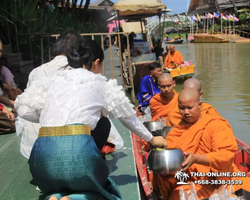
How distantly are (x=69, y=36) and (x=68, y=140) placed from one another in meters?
1.36

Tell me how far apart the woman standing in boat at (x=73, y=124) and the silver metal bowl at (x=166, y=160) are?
464 mm

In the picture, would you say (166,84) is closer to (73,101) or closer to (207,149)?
(207,149)

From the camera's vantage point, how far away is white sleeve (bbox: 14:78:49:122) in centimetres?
209

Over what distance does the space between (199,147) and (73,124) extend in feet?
3.87

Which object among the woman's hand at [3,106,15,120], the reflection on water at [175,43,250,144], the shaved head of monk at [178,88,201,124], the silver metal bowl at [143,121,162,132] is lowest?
the reflection on water at [175,43,250,144]

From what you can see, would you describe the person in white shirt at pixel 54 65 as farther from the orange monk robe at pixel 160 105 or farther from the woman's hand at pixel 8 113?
the orange monk robe at pixel 160 105

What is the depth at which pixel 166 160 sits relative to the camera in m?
2.39

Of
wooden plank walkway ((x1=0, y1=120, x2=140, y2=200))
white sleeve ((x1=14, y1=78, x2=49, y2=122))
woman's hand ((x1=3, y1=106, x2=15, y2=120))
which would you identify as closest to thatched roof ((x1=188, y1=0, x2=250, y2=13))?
woman's hand ((x1=3, y1=106, x2=15, y2=120))

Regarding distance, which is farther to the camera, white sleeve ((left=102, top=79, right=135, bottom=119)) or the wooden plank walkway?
the wooden plank walkway

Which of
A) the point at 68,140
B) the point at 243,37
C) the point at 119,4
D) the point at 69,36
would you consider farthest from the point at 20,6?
the point at 243,37

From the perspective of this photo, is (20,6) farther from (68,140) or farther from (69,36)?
(68,140)

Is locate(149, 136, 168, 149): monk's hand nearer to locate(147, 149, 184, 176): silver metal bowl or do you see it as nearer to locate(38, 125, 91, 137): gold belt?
locate(147, 149, 184, 176): silver metal bowl

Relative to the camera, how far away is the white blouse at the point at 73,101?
6.30ft

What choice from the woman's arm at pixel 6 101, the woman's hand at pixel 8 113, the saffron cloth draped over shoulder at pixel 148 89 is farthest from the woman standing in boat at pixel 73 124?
the saffron cloth draped over shoulder at pixel 148 89
